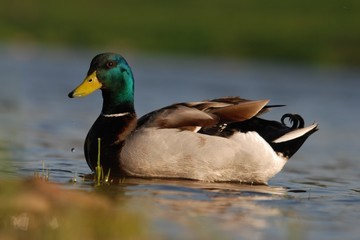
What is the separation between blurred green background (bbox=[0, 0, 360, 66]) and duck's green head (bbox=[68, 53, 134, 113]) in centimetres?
1475

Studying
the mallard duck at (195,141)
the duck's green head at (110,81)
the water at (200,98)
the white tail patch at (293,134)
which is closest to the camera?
the water at (200,98)

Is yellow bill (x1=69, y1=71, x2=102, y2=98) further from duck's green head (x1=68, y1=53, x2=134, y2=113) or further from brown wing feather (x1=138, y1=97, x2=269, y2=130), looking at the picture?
brown wing feather (x1=138, y1=97, x2=269, y2=130)

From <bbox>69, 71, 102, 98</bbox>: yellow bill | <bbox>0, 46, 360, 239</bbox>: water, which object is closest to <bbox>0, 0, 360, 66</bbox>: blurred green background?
<bbox>0, 46, 360, 239</bbox>: water

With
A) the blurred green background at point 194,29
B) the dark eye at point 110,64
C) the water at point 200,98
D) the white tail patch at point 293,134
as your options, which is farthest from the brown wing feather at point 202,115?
the blurred green background at point 194,29

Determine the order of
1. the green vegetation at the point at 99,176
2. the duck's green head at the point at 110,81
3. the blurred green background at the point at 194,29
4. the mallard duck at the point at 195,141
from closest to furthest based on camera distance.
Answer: the green vegetation at the point at 99,176
the mallard duck at the point at 195,141
the duck's green head at the point at 110,81
the blurred green background at the point at 194,29

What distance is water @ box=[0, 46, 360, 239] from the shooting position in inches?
263

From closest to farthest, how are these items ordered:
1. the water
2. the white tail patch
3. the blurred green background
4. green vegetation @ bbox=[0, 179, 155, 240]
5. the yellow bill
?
green vegetation @ bbox=[0, 179, 155, 240] < the water < the white tail patch < the yellow bill < the blurred green background

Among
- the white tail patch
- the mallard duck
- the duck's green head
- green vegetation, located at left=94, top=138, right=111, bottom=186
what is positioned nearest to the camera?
green vegetation, located at left=94, top=138, right=111, bottom=186

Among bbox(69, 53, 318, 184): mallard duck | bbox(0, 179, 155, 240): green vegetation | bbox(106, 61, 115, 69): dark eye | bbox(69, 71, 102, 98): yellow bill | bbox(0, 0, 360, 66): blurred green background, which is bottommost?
bbox(0, 179, 155, 240): green vegetation

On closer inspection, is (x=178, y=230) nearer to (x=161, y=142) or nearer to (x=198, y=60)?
(x=161, y=142)

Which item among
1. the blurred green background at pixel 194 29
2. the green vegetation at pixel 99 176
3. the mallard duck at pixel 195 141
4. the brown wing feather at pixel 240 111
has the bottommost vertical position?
the green vegetation at pixel 99 176

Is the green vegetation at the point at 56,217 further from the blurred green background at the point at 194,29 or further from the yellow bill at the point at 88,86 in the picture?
the blurred green background at the point at 194,29

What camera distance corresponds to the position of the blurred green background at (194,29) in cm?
2573

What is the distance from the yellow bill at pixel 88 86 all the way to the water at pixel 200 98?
2.29 ft
